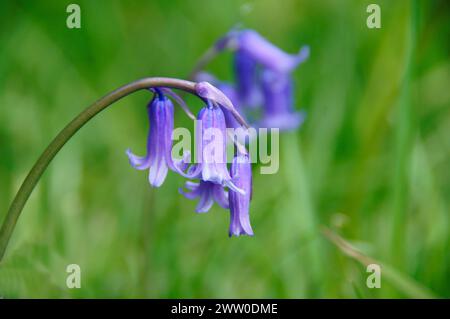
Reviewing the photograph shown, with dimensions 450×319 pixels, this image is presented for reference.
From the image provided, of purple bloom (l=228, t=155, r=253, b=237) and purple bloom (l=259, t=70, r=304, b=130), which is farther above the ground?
purple bloom (l=259, t=70, r=304, b=130)

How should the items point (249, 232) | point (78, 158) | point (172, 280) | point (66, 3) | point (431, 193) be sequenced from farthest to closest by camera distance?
point (66, 3), point (78, 158), point (431, 193), point (172, 280), point (249, 232)

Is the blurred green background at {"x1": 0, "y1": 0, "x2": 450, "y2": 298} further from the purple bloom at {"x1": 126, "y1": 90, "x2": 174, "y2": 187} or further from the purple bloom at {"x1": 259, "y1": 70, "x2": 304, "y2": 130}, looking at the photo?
the purple bloom at {"x1": 126, "y1": 90, "x2": 174, "y2": 187}

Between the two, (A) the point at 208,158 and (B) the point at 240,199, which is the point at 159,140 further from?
(B) the point at 240,199

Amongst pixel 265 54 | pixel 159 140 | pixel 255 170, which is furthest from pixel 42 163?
pixel 255 170

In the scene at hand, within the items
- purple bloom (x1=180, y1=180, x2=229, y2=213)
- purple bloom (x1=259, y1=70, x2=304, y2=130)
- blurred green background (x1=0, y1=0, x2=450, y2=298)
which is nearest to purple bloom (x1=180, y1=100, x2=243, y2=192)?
purple bloom (x1=180, y1=180, x2=229, y2=213)

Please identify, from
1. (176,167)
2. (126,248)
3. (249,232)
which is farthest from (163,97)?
(126,248)

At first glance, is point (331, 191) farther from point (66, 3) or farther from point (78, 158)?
point (66, 3)

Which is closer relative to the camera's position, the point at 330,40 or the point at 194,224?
the point at 194,224
